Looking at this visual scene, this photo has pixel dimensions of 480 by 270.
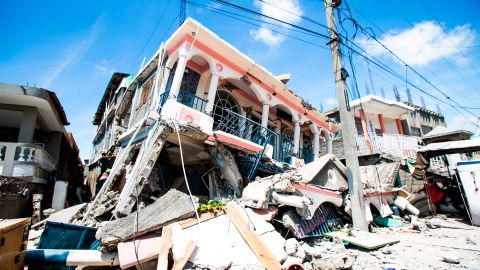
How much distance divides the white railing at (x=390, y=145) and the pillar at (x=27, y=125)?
56.0ft

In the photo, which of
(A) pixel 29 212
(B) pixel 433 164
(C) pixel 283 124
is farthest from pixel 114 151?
(B) pixel 433 164

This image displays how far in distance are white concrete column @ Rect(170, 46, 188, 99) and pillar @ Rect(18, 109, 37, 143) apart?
6382 mm

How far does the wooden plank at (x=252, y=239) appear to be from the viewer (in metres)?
3.56

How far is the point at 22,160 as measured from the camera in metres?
7.57

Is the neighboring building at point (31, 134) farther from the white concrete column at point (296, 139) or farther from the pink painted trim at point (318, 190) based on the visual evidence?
the white concrete column at point (296, 139)

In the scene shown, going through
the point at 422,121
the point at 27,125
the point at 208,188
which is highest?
the point at 422,121

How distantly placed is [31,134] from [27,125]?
453 millimetres

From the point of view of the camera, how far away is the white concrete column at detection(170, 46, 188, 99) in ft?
21.1

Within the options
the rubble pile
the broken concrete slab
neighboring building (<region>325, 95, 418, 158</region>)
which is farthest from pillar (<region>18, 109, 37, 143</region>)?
neighboring building (<region>325, 95, 418, 158</region>)

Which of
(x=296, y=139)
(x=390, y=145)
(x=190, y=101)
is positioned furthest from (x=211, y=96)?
(x=390, y=145)

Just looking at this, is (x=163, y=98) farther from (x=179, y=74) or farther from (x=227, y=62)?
(x=227, y=62)

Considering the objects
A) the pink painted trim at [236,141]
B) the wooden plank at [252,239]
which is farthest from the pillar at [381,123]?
the wooden plank at [252,239]

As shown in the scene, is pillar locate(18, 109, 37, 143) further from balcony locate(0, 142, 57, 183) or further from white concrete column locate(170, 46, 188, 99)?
white concrete column locate(170, 46, 188, 99)

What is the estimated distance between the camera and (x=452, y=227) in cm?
695
